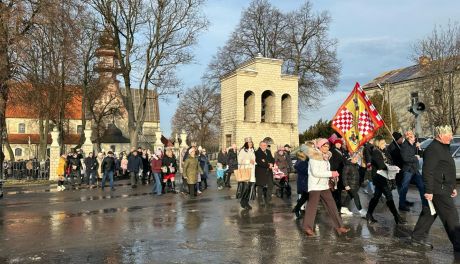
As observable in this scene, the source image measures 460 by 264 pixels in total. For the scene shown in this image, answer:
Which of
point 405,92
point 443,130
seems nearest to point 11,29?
point 443,130

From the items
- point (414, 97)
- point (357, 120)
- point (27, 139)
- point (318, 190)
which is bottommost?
point (318, 190)

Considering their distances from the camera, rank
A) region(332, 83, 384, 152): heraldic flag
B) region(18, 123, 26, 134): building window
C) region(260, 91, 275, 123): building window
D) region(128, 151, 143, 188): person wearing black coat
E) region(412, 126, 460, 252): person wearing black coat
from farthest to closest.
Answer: region(18, 123, 26, 134): building window → region(260, 91, 275, 123): building window → region(128, 151, 143, 188): person wearing black coat → region(332, 83, 384, 152): heraldic flag → region(412, 126, 460, 252): person wearing black coat

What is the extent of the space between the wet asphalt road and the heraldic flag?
2.37 meters

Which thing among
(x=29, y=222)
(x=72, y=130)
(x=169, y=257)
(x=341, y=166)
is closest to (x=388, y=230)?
(x=341, y=166)

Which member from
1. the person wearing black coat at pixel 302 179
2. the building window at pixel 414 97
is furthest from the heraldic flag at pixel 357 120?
the building window at pixel 414 97

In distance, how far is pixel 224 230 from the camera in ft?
29.3

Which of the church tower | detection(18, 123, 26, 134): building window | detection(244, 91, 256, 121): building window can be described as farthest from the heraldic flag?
detection(18, 123, 26, 134): building window

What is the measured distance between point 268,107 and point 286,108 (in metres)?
1.59

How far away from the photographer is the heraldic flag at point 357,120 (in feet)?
42.2

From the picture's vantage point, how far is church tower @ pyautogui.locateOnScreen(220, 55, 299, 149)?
35.5m

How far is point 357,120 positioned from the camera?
521 inches

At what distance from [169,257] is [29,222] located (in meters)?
5.40

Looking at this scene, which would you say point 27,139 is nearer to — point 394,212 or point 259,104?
point 259,104

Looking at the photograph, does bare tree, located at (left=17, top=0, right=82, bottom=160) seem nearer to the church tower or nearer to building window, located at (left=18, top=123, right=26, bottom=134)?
the church tower
